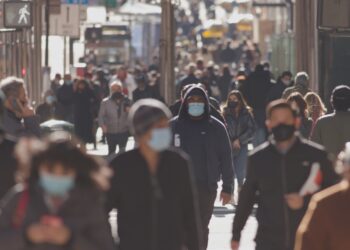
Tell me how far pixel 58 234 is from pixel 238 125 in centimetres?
1510

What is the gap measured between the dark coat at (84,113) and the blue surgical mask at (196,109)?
60.7 ft

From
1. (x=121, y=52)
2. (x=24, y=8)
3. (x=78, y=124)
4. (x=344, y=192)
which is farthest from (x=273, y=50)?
(x=344, y=192)

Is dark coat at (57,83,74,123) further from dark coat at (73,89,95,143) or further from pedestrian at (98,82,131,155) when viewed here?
pedestrian at (98,82,131,155)

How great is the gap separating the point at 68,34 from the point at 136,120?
28.8 m

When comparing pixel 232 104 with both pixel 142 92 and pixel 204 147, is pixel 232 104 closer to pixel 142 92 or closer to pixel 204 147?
pixel 204 147

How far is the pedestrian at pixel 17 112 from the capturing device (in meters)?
14.0

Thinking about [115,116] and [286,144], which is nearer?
[286,144]

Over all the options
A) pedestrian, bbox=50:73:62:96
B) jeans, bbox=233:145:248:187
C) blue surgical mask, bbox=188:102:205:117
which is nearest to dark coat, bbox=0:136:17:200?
blue surgical mask, bbox=188:102:205:117

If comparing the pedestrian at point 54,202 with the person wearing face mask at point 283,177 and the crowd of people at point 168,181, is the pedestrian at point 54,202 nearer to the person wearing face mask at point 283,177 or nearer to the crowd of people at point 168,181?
the crowd of people at point 168,181

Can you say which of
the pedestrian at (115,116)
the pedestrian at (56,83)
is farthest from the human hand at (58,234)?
the pedestrian at (56,83)

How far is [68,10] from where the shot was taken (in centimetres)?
3975

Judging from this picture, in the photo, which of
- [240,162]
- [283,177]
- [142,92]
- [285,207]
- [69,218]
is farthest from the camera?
[142,92]

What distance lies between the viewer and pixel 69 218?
7848 millimetres

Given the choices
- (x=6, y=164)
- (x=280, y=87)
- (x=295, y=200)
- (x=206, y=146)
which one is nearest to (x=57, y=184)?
(x=6, y=164)
